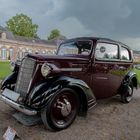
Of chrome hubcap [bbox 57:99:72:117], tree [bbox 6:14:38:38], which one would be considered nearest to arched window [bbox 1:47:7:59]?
tree [bbox 6:14:38:38]

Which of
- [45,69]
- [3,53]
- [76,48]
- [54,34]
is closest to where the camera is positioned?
[45,69]

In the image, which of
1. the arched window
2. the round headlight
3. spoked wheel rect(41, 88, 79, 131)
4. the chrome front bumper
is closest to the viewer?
the chrome front bumper

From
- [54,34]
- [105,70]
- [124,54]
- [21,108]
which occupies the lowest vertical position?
[21,108]

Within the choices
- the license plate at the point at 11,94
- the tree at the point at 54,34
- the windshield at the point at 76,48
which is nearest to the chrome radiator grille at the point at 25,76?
the license plate at the point at 11,94

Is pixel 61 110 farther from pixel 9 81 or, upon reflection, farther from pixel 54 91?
pixel 9 81

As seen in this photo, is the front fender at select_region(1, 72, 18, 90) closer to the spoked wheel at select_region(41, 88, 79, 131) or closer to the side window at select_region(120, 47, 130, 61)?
the spoked wheel at select_region(41, 88, 79, 131)

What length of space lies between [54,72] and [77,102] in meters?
0.80

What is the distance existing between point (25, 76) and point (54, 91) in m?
0.83

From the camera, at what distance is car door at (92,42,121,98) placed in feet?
16.7

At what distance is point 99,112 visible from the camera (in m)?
5.29

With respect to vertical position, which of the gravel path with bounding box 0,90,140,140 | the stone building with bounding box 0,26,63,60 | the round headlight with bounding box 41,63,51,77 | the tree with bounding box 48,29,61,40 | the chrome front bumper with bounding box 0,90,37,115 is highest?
the tree with bounding box 48,29,61,40

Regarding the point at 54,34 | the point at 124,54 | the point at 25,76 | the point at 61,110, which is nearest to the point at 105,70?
the point at 124,54

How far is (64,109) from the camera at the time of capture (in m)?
4.07

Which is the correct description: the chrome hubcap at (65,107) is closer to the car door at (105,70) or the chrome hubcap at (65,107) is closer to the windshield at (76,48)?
the car door at (105,70)
